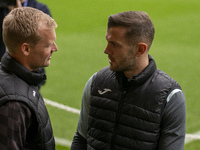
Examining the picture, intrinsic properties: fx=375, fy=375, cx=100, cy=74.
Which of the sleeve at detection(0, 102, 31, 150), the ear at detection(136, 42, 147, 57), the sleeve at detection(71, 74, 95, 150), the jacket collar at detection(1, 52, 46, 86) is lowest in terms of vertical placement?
the sleeve at detection(71, 74, 95, 150)

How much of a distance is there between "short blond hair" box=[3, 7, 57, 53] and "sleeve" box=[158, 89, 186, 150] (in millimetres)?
906

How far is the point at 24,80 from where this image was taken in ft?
7.44

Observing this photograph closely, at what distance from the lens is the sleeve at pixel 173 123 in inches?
90.0

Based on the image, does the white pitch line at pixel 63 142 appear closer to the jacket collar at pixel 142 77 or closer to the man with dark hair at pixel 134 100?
the man with dark hair at pixel 134 100

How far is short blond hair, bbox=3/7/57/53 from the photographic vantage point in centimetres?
221

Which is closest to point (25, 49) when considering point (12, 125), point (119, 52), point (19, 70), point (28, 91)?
point (19, 70)

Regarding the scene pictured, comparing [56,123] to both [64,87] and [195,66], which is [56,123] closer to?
[64,87]

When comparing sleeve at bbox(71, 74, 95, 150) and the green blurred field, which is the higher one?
sleeve at bbox(71, 74, 95, 150)

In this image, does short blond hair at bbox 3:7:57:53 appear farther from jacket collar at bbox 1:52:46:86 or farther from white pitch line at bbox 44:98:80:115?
white pitch line at bbox 44:98:80:115

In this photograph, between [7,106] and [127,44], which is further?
[127,44]

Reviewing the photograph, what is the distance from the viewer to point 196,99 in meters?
6.08

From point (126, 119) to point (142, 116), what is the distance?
11 cm

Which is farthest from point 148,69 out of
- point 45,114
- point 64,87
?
point 64,87

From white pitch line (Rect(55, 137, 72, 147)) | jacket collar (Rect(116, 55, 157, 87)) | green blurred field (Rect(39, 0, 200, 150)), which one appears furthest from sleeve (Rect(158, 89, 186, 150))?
white pitch line (Rect(55, 137, 72, 147))
